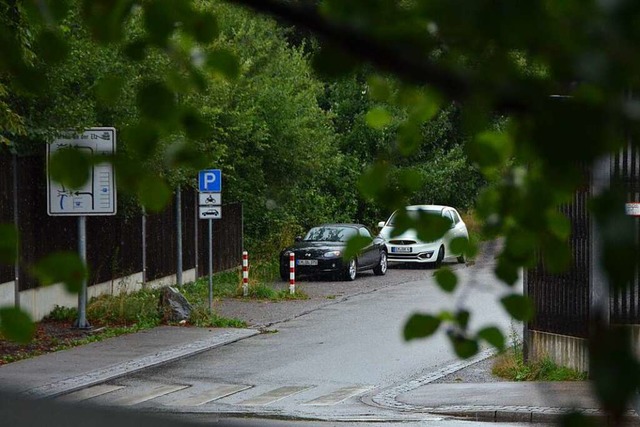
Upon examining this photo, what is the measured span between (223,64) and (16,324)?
28.1 inches

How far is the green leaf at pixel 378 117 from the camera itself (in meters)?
3.20

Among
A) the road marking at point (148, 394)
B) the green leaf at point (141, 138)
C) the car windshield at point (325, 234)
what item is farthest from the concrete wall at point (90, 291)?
the green leaf at point (141, 138)

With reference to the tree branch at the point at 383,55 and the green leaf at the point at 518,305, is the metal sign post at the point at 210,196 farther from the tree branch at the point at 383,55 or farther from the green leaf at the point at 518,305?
the tree branch at the point at 383,55

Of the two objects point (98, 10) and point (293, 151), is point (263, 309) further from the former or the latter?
point (98, 10)

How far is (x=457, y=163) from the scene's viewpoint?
137ft

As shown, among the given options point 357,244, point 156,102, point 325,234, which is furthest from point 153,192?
point 325,234

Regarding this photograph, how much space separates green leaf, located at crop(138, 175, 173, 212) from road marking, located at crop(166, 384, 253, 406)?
32.8 ft

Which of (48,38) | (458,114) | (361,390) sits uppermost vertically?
(48,38)

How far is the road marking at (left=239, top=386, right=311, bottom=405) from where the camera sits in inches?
494

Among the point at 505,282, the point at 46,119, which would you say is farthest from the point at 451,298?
the point at 46,119

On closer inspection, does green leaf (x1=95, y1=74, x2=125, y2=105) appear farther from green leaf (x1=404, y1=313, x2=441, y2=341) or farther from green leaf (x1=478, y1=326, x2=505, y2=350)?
green leaf (x1=478, y1=326, x2=505, y2=350)

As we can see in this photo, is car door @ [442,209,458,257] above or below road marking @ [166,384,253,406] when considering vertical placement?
above

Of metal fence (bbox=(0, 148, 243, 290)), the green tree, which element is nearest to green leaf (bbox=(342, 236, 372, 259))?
the green tree

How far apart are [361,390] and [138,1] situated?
37.5 feet
